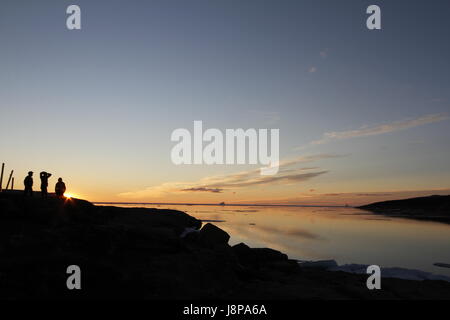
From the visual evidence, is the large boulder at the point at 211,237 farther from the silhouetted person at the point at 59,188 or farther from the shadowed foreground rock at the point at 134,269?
the silhouetted person at the point at 59,188

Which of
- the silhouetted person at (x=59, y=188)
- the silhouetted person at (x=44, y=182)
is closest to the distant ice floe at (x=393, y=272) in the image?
the silhouetted person at (x=59, y=188)

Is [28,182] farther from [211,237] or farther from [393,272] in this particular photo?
[393,272]

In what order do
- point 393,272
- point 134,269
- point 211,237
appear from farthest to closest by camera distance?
point 211,237 → point 393,272 → point 134,269

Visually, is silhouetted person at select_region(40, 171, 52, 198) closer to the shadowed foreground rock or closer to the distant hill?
the shadowed foreground rock

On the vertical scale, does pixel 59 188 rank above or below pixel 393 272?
above

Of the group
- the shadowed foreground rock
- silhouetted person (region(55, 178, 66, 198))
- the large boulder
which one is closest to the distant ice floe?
the shadowed foreground rock

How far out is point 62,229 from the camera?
1844 cm

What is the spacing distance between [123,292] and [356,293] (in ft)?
36.7

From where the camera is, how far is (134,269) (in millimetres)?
15742

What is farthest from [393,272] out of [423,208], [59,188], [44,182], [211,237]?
[423,208]

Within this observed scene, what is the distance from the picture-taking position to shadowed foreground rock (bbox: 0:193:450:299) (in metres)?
13.2

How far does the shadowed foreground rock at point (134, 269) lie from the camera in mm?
13195

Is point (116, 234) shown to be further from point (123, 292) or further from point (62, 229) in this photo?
point (123, 292)
